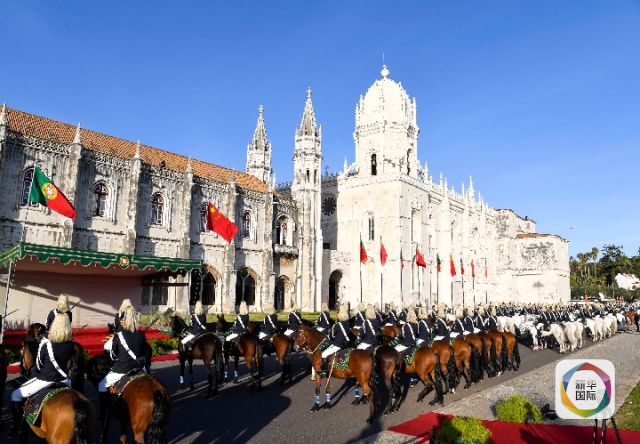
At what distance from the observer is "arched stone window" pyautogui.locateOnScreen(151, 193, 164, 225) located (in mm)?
29906

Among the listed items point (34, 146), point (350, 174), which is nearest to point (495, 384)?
point (34, 146)

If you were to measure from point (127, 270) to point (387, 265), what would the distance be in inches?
1146

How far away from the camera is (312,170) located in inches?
1586

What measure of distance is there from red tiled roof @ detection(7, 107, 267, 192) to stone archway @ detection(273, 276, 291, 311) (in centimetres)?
745

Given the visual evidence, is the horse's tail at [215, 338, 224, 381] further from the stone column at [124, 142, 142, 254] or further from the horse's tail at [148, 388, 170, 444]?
the stone column at [124, 142, 142, 254]

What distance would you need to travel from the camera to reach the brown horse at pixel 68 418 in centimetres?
555

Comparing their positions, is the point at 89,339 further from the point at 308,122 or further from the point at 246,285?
the point at 308,122

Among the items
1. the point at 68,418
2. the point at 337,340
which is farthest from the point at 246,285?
the point at 68,418

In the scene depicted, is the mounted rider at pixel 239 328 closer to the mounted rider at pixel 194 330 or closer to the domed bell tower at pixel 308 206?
the mounted rider at pixel 194 330

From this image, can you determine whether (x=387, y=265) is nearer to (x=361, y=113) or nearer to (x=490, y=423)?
(x=361, y=113)

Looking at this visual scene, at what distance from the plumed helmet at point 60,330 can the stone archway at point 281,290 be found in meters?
30.6

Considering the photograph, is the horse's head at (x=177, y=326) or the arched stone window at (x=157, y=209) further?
the arched stone window at (x=157, y=209)

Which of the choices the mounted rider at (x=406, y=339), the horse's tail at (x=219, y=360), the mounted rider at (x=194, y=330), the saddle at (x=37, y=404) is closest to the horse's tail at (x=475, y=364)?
the mounted rider at (x=406, y=339)

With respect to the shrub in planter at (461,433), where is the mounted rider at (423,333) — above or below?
above
